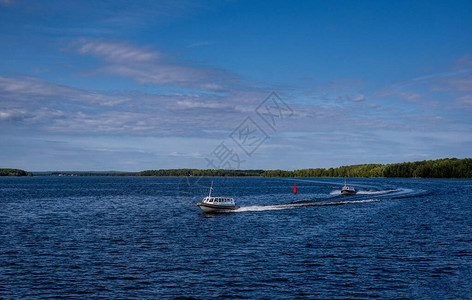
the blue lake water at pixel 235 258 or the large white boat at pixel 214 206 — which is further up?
the large white boat at pixel 214 206

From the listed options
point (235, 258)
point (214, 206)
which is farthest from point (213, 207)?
point (235, 258)

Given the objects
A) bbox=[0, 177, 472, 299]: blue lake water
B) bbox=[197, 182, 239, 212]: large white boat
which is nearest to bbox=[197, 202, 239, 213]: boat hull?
bbox=[197, 182, 239, 212]: large white boat

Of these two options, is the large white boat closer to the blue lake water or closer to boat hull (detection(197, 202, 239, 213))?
boat hull (detection(197, 202, 239, 213))

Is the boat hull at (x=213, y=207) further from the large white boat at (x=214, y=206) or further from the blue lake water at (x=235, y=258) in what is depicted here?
the blue lake water at (x=235, y=258)

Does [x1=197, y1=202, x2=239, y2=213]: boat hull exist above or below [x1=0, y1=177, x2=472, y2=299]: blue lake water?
above

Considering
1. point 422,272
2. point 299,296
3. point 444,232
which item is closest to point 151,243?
point 299,296

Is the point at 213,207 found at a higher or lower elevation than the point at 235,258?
higher

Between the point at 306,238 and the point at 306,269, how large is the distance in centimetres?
1921

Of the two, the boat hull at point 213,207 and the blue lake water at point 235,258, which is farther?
the boat hull at point 213,207

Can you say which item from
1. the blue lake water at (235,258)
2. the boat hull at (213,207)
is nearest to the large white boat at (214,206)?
the boat hull at (213,207)

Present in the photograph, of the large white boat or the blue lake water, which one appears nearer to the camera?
the blue lake water

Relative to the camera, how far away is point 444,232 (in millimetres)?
67750

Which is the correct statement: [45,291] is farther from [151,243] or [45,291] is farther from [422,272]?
[422,272]

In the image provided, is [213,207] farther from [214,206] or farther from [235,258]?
[235,258]
